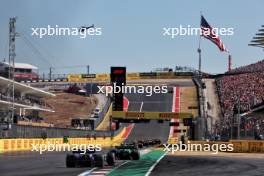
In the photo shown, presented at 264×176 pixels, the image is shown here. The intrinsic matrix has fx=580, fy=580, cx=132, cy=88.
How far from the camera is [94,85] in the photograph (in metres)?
124

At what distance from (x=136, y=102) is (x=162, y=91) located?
636 cm

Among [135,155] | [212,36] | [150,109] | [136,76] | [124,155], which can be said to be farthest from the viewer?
[136,76]

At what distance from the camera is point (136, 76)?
130m

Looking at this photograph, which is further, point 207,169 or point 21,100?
point 21,100

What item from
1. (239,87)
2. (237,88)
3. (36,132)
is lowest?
(36,132)

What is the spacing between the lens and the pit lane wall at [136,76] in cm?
12638

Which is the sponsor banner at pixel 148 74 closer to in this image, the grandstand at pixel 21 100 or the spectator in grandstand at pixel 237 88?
the spectator in grandstand at pixel 237 88

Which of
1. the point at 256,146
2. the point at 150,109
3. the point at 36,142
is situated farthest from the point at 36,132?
the point at 150,109

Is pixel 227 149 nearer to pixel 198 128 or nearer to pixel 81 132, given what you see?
pixel 198 128

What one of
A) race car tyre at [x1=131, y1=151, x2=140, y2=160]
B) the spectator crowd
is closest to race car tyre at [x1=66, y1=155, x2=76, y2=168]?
race car tyre at [x1=131, y1=151, x2=140, y2=160]

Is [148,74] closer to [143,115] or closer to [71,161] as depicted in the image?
[143,115]

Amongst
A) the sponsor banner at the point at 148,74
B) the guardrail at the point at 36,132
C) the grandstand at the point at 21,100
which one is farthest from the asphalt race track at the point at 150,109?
the guardrail at the point at 36,132

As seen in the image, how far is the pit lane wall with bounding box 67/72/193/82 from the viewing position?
126 m

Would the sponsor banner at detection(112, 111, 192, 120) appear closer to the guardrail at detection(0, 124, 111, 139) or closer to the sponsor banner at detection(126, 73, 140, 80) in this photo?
the guardrail at detection(0, 124, 111, 139)
